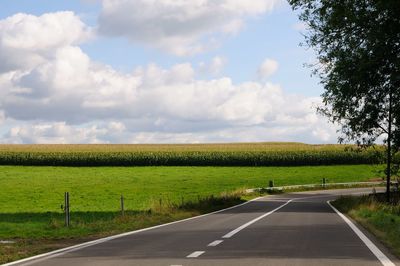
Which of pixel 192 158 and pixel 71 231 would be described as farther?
pixel 192 158

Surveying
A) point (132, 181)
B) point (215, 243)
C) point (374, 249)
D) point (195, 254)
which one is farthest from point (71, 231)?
point (132, 181)

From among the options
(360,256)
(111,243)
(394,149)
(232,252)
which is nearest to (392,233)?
(360,256)

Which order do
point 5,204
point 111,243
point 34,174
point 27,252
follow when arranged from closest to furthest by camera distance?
point 27,252
point 111,243
point 5,204
point 34,174

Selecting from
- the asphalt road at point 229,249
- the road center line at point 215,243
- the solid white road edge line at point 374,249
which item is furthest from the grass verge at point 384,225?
the road center line at point 215,243

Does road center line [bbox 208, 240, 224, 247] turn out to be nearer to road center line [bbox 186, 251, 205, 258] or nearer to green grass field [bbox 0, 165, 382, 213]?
road center line [bbox 186, 251, 205, 258]

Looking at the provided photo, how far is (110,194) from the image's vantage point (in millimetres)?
52750

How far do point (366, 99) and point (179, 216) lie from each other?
951 cm

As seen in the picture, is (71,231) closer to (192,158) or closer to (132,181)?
(132,181)

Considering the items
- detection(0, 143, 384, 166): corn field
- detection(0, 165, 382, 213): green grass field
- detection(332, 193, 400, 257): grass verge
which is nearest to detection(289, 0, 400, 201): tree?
detection(332, 193, 400, 257): grass verge

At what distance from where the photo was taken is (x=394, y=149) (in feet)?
100.0

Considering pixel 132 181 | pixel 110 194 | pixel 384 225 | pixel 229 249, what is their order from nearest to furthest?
pixel 229 249 < pixel 384 225 < pixel 110 194 < pixel 132 181

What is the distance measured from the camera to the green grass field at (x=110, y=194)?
61.8 ft

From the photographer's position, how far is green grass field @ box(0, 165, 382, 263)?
18848mm

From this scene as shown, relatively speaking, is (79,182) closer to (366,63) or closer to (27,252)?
(366,63)
